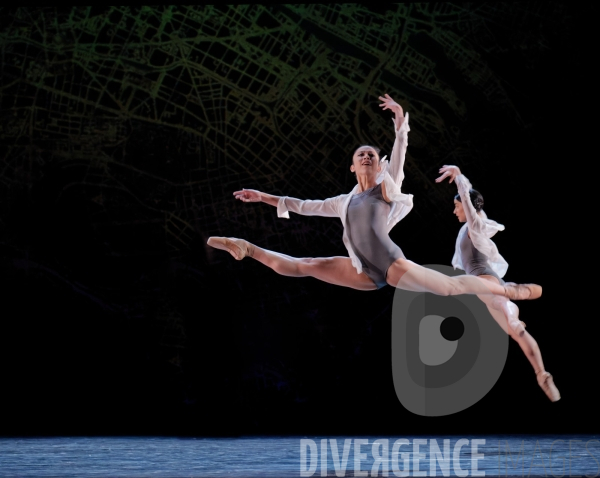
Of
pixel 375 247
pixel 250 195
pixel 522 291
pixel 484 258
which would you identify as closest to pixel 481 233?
pixel 484 258

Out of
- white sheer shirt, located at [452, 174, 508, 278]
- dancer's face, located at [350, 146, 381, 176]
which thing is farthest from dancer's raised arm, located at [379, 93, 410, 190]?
white sheer shirt, located at [452, 174, 508, 278]

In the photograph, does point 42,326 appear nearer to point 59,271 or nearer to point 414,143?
point 59,271

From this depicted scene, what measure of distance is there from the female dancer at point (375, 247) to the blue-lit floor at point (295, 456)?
975mm

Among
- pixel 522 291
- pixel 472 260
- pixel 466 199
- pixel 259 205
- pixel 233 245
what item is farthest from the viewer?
pixel 259 205

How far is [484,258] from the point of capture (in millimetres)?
4973

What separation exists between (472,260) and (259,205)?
1.75m

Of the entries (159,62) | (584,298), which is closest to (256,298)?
(159,62)

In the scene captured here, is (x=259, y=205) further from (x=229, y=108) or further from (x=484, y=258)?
(x=484, y=258)

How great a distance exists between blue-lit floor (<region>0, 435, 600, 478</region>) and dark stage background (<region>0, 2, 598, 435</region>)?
0.40 m

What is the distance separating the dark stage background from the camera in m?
5.90

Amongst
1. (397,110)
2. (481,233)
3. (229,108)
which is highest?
(229,108)

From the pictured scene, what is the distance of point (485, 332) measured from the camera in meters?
5.75

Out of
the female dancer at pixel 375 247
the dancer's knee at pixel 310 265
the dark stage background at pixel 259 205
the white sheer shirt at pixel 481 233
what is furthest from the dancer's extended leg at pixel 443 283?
the dark stage background at pixel 259 205

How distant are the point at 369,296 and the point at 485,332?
883 mm
